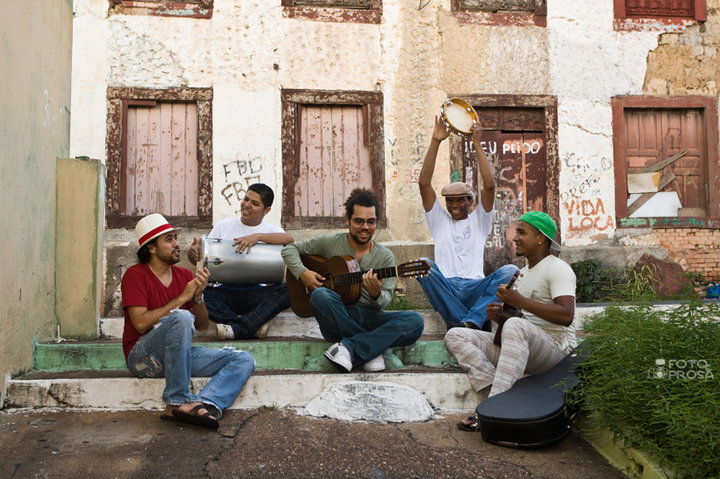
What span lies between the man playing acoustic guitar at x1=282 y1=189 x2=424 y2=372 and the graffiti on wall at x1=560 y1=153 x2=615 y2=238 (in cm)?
484

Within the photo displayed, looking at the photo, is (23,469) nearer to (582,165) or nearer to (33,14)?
(33,14)

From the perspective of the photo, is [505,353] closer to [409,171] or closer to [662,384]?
[662,384]

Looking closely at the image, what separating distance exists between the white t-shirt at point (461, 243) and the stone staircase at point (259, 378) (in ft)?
2.61

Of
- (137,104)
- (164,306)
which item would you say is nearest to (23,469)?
(164,306)

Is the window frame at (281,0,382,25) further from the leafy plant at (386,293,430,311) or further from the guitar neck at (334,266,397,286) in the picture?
the guitar neck at (334,266,397,286)

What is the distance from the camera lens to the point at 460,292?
16.8 feet

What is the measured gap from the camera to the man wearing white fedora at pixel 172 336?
373cm

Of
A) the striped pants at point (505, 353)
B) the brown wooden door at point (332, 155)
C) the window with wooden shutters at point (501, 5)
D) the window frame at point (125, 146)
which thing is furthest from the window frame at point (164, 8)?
the striped pants at point (505, 353)

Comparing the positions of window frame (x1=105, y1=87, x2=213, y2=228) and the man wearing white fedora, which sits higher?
window frame (x1=105, y1=87, x2=213, y2=228)

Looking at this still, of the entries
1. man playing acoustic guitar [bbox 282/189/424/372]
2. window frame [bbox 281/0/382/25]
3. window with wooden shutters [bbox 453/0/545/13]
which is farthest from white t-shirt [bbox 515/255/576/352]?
window with wooden shutters [bbox 453/0/545/13]

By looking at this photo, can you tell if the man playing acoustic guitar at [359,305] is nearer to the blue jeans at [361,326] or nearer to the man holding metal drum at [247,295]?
the blue jeans at [361,326]

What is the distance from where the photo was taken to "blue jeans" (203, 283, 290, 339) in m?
5.11

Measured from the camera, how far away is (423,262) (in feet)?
14.4

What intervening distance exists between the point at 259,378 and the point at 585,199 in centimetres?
619
